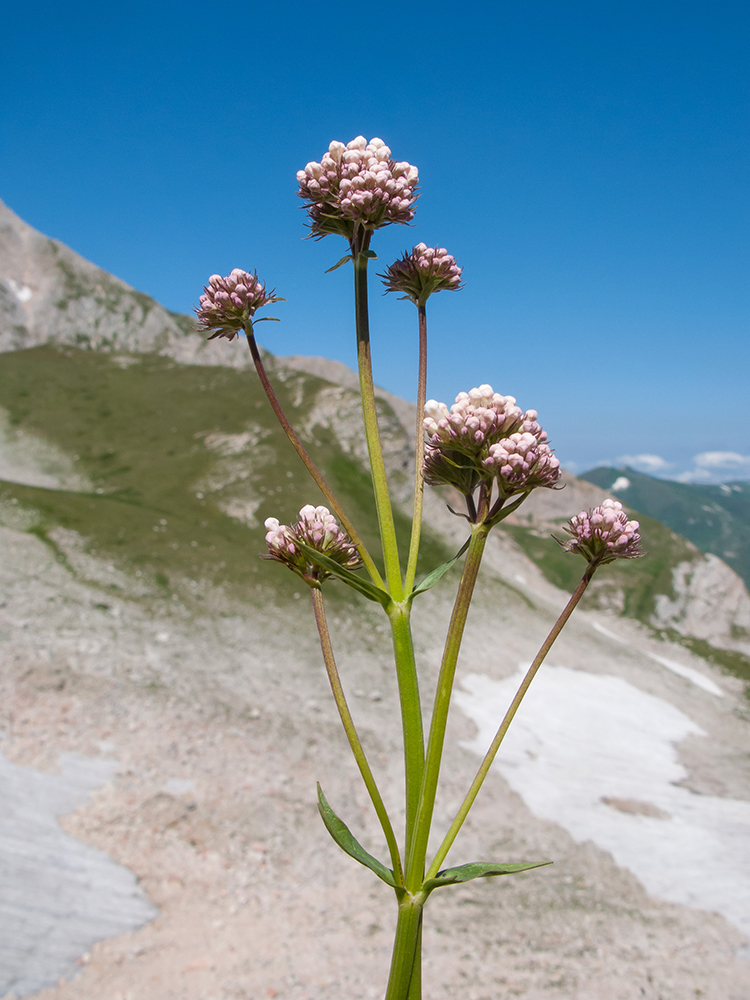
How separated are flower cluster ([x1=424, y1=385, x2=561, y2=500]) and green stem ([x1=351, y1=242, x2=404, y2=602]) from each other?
1.18 feet

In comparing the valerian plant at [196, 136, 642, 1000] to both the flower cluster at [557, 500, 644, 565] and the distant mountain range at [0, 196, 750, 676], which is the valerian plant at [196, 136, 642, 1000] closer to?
the flower cluster at [557, 500, 644, 565]

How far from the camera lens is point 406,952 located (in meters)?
2.86

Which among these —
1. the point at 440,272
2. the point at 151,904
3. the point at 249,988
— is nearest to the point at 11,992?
the point at 151,904

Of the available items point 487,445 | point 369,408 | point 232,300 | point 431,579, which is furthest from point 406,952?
point 232,300

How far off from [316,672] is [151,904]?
1751 cm

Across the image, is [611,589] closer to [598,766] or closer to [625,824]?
[598,766]

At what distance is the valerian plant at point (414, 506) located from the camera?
2898 millimetres

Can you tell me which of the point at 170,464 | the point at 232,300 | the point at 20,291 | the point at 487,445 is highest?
the point at 20,291

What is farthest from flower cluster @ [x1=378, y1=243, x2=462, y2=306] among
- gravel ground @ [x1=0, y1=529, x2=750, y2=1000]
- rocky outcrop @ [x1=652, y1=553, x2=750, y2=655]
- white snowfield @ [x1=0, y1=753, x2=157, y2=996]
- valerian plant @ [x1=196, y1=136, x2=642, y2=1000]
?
rocky outcrop @ [x1=652, y1=553, x2=750, y2=655]

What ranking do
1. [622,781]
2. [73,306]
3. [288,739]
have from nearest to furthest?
[288,739]
[622,781]
[73,306]

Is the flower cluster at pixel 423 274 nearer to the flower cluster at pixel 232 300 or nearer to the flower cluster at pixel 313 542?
the flower cluster at pixel 232 300

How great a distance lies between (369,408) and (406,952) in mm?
2623

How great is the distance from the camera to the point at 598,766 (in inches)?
1384

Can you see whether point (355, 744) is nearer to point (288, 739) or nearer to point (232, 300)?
point (232, 300)
